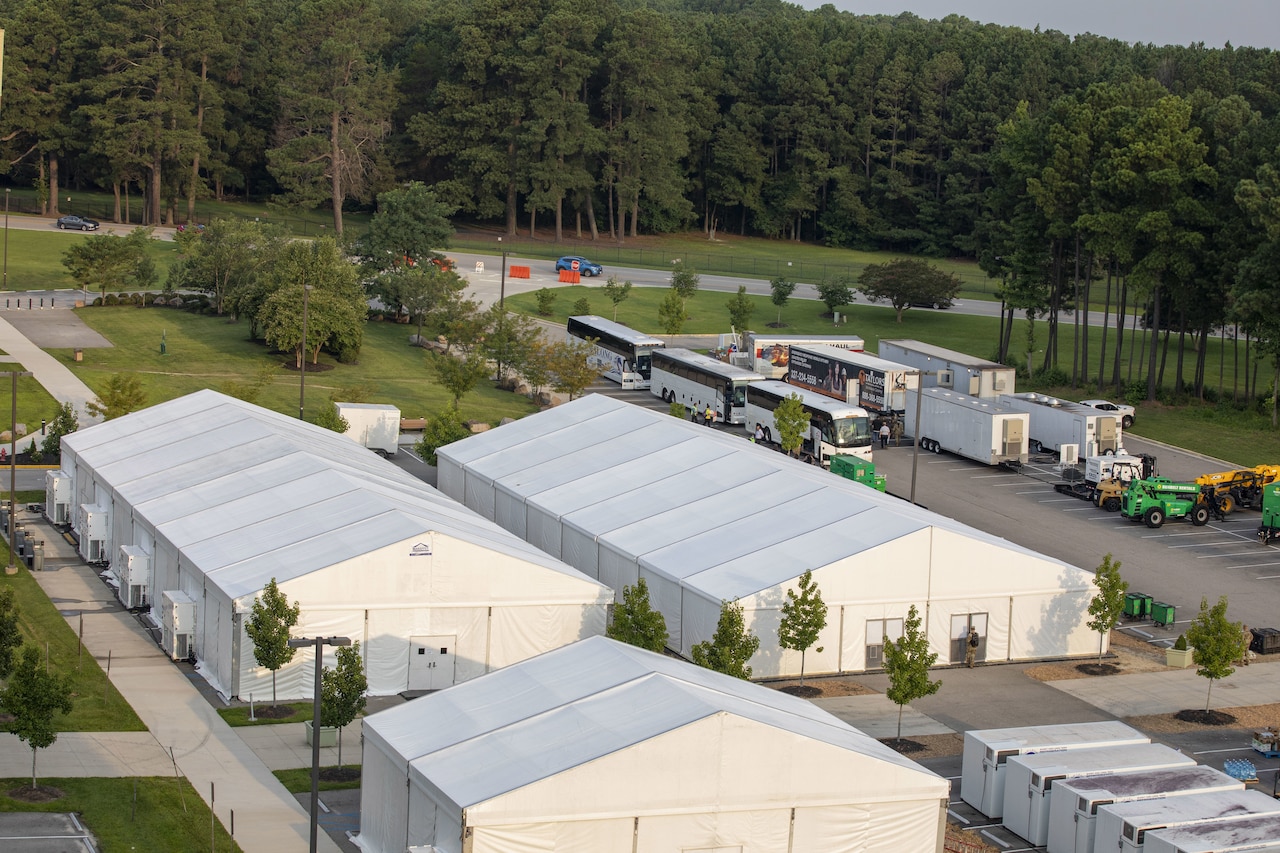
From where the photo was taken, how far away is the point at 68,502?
52781 millimetres

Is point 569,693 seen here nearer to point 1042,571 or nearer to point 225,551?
point 225,551

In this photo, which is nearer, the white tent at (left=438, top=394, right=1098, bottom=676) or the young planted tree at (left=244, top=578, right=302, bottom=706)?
the young planted tree at (left=244, top=578, right=302, bottom=706)

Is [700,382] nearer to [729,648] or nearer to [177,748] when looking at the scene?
[729,648]

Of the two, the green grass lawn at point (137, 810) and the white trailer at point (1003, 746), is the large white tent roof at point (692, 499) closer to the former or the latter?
the white trailer at point (1003, 746)

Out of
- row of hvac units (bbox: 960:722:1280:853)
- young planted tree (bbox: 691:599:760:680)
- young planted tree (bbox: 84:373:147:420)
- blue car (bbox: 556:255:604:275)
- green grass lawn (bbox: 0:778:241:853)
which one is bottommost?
green grass lawn (bbox: 0:778:241:853)

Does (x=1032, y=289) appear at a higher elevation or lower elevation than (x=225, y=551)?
higher

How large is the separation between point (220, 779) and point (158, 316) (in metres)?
64.3

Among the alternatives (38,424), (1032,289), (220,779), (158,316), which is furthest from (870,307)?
(220,779)

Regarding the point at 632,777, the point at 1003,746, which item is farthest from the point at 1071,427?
the point at 632,777

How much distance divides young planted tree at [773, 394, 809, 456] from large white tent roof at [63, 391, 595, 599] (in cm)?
1884

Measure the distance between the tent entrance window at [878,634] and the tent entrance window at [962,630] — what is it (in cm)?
175

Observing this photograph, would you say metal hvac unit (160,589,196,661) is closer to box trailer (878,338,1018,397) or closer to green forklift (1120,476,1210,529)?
green forklift (1120,476,1210,529)

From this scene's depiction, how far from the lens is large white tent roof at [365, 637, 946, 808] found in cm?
2677

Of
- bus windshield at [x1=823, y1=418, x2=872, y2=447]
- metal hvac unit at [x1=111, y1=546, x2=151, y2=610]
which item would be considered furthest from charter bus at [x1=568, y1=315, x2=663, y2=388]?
metal hvac unit at [x1=111, y1=546, x2=151, y2=610]
